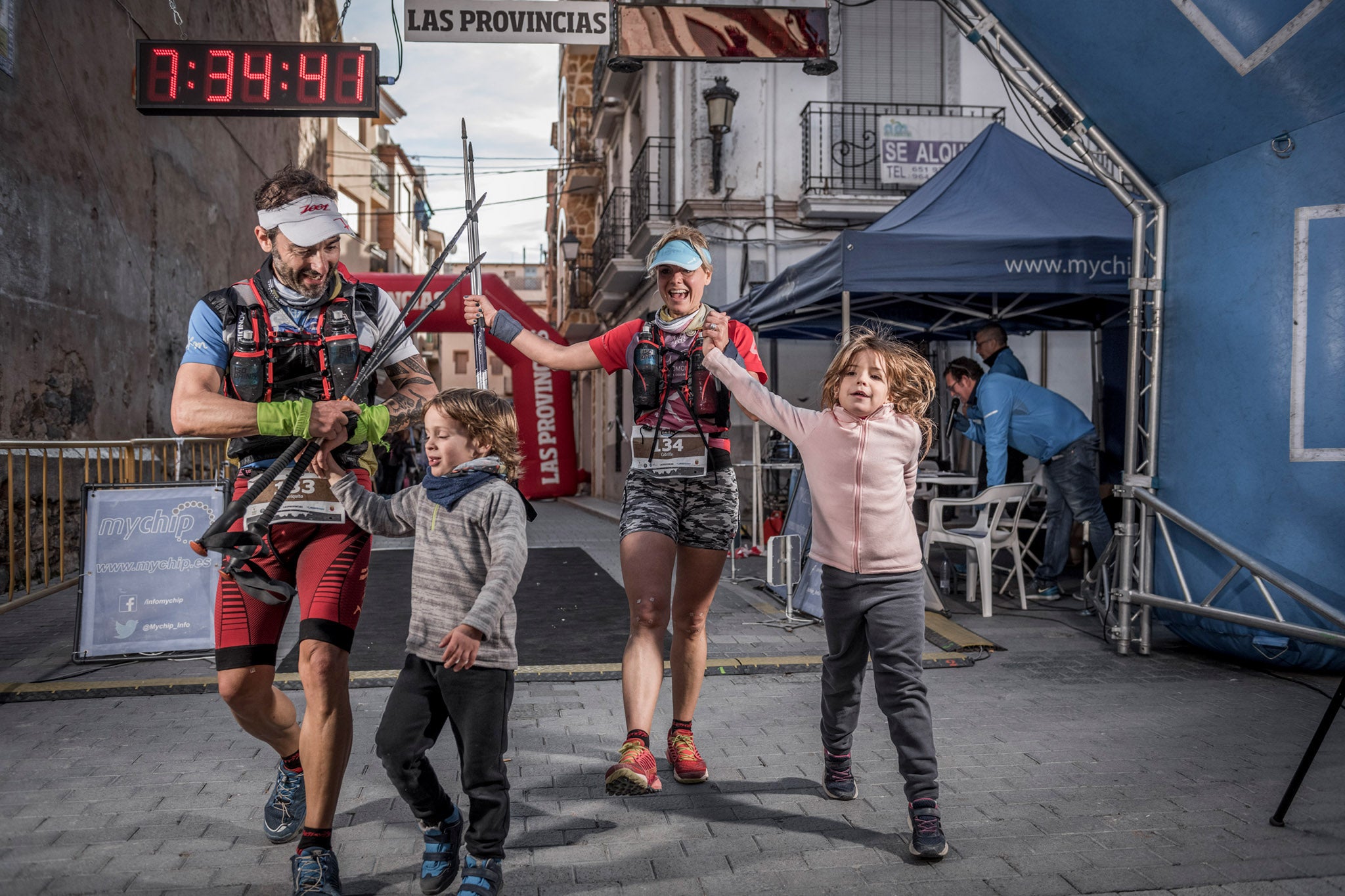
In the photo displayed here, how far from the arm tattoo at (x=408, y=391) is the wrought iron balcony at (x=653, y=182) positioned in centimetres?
1380

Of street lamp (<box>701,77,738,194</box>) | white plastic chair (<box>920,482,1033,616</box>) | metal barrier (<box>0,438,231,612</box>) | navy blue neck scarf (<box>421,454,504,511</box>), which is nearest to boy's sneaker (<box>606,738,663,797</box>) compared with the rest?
navy blue neck scarf (<box>421,454,504,511</box>)

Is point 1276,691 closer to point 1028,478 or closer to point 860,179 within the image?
point 1028,478

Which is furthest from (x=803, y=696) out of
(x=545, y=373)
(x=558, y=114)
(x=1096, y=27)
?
(x=558, y=114)

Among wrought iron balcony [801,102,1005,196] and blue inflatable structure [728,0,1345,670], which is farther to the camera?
wrought iron balcony [801,102,1005,196]

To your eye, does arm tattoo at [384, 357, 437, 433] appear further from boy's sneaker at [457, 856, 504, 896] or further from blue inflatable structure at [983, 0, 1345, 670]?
blue inflatable structure at [983, 0, 1345, 670]

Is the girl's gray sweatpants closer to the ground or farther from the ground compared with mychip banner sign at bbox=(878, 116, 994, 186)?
closer to the ground

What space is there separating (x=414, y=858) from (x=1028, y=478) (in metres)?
9.10

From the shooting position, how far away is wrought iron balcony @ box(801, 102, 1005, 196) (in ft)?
50.3

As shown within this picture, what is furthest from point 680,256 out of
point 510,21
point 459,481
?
point 510,21

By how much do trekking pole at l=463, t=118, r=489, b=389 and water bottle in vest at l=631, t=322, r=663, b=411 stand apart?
1.81 feet

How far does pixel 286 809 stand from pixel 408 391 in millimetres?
1345

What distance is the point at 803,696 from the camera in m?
5.17

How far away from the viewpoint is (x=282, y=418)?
2.84 metres

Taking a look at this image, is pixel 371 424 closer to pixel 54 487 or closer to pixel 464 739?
pixel 464 739
